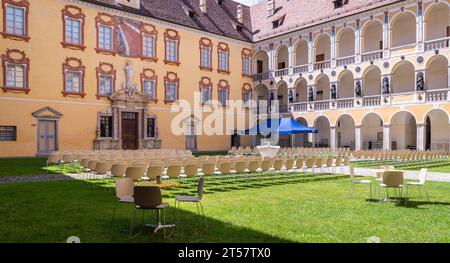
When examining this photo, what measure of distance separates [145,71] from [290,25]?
43.4ft

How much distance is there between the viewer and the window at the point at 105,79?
90.8 feet

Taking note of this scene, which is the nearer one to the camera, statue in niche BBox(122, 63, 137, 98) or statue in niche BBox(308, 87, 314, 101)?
statue in niche BBox(122, 63, 137, 98)

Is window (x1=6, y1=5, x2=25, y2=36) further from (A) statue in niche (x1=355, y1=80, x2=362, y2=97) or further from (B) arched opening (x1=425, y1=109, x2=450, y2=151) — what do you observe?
(B) arched opening (x1=425, y1=109, x2=450, y2=151)

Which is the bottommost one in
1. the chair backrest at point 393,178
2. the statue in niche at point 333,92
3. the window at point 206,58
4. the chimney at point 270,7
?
the chair backrest at point 393,178

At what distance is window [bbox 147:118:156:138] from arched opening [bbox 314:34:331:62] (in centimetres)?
1530

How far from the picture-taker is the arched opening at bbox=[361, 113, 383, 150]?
33219mm

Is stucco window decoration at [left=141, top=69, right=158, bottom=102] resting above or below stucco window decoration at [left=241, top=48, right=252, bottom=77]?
below

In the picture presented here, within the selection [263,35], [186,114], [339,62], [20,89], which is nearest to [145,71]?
[186,114]

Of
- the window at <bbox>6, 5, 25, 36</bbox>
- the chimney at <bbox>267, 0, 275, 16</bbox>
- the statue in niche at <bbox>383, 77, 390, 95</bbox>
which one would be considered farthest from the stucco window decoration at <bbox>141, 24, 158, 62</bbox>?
the statue in niche at <bbox>383, 77, 390, 95</bbox>

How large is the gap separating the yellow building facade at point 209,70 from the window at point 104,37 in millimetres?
94

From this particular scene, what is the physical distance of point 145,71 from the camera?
3008cm

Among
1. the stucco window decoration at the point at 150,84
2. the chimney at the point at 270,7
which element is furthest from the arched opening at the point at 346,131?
the stucco window decoration at the point at 150,84

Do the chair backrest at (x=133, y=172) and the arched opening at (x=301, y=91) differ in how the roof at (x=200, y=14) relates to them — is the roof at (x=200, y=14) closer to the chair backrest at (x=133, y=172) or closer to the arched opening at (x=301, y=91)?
the arched opening at (x=301, y=91)
